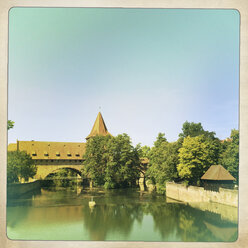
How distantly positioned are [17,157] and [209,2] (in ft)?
13.5

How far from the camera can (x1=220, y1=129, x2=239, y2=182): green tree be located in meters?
5.06

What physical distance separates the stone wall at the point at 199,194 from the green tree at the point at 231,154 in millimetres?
431

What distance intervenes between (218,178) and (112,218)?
2318mm

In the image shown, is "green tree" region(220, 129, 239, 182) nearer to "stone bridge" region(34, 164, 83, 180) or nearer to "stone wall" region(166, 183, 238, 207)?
"stone wall" region(166, 183, 238, 207)

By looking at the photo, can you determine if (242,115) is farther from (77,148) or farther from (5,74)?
(77,148)

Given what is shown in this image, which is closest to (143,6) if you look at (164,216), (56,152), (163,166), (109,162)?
(56,152)

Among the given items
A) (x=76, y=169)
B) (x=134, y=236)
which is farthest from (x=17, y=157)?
(x=134, y=236)

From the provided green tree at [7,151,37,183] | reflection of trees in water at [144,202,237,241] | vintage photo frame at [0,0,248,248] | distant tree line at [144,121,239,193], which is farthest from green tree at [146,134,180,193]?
vintage photo frame at [0,0,248,248]

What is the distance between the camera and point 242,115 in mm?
3469

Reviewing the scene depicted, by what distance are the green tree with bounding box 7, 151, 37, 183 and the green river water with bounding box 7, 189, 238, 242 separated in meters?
0.42

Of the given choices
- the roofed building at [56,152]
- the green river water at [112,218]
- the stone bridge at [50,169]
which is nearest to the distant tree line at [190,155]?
the green river water at [112,218]

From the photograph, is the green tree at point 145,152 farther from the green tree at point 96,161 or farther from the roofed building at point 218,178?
the roofed building at point 218,178

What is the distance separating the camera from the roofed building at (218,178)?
5359 mm

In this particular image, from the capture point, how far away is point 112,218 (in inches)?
228
